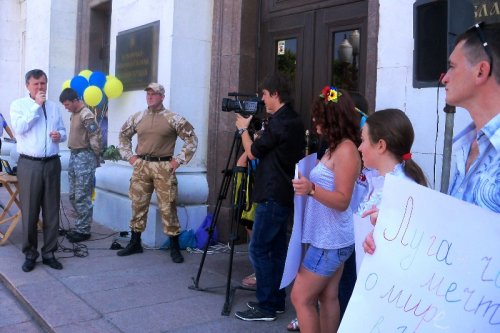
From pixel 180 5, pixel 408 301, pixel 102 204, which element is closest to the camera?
pixel 408 301

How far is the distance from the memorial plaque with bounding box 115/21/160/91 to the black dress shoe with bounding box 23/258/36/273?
2.69 metres

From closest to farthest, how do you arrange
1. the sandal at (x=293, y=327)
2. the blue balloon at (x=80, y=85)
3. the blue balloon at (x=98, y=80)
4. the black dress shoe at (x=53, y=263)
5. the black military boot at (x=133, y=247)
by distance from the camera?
the sandal at (x=293, y=327) < the black dress shoe at (x=53, y=263) < the black military boot at (x=133, y=247) < the blue balloon at (x=98, y=80) < the blue balloon at (x=80, y=85)

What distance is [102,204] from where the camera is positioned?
7512 mm

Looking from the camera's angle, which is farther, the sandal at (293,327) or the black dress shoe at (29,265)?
the black dress shoe at (29,265)

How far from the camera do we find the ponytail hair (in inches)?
88.4

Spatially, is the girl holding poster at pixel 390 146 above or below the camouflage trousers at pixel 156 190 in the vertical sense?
above

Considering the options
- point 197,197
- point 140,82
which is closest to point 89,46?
point 140,82

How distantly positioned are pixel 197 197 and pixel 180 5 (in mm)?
2350

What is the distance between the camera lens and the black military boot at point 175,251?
5582 mm

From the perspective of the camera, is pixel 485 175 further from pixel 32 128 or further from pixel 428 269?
pixel 32 128

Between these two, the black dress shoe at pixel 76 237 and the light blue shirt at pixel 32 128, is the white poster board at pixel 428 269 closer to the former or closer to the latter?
Result: the light blue shirt at pixel 32 128

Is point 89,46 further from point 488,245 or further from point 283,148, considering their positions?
point 488,245

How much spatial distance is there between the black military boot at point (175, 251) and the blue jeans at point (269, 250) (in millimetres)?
1759

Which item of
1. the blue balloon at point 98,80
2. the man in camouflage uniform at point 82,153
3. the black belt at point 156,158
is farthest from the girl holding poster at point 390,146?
the blue balloon at point 98,80
